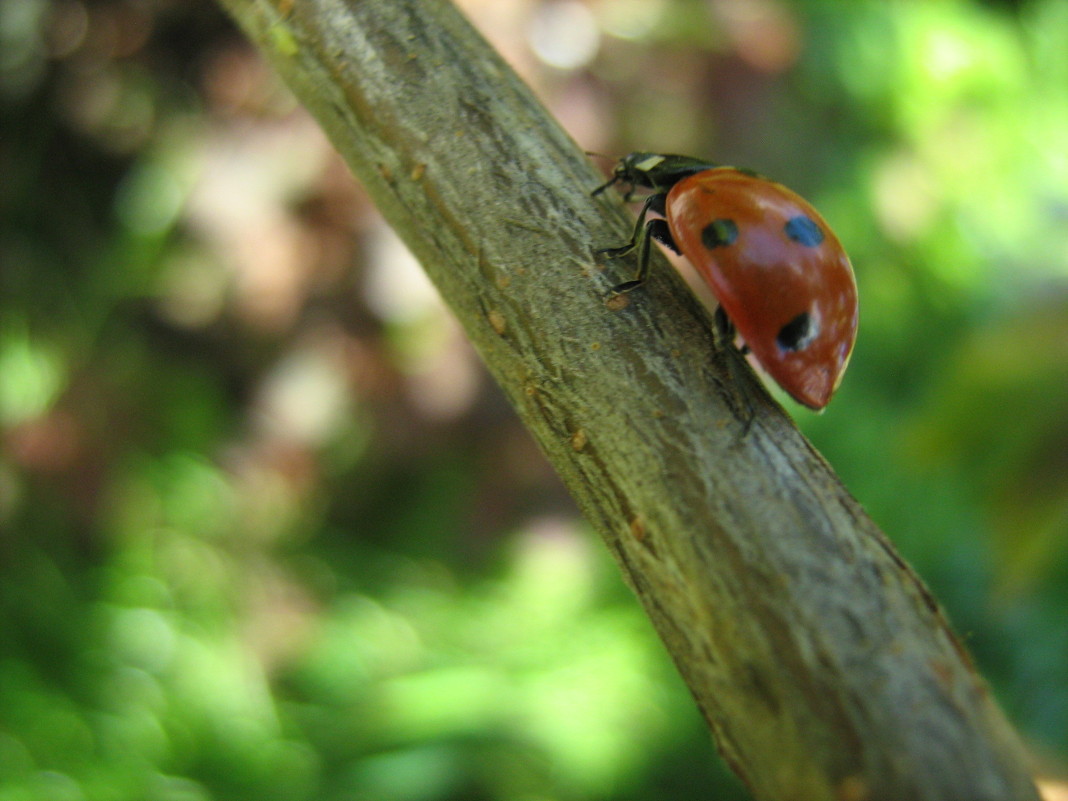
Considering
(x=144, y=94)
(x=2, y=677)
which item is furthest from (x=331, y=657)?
(x=144, y=94)

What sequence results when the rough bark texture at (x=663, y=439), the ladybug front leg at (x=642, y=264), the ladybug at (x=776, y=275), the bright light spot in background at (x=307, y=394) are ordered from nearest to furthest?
the rough bark texture at (x=663, y=439)
the ladybug front leg at (x=642, y=264)
the ladybug at (x=776, y=275)
the bright light spot in background at (x=307, y=394)

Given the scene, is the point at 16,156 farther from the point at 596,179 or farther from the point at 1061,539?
the point at 1061,539

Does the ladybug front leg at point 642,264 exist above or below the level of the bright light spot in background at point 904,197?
below

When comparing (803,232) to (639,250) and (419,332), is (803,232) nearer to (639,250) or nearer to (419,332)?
(639,250)

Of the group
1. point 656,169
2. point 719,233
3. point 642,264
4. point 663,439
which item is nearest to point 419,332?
point 656,169

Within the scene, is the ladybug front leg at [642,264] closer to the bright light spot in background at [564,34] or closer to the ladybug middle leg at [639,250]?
the ladybug middle leg at [639,250]

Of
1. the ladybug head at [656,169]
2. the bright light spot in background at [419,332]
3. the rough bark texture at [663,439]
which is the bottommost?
the rough bark texture at [663,439]

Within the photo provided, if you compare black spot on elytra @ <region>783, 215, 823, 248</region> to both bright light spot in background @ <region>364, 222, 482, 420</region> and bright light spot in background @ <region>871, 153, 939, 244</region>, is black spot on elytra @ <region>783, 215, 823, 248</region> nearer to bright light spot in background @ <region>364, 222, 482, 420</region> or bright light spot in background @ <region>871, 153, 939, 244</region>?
bright light spot in background @ <region>364, 222, 482, 420</region>

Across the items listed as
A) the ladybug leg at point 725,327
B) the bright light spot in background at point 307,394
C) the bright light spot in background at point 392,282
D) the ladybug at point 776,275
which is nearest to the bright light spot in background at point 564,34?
the bright light spot in background at point 392,282
